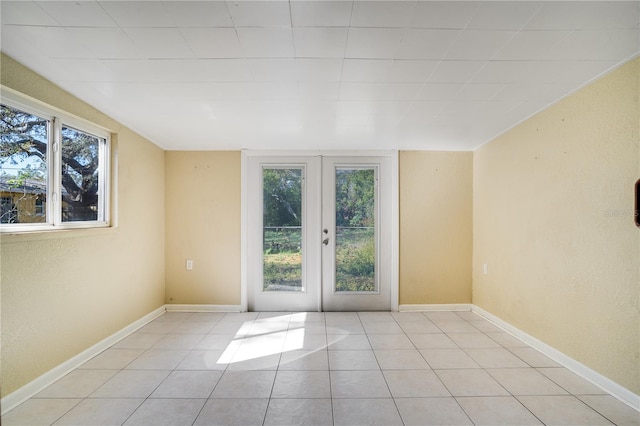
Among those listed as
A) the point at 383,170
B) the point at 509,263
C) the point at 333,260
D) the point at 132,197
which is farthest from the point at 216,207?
the point at 509,263

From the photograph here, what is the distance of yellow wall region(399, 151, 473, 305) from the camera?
3898 millimetres

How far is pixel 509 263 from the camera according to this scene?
3.13m

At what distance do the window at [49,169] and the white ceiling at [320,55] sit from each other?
0.29m

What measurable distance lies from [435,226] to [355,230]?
1007 mm

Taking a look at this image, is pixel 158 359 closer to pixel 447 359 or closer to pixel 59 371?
pixel 59 371

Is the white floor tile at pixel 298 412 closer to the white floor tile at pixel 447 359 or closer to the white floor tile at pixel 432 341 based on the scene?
the white floor tile at pixel 447 359

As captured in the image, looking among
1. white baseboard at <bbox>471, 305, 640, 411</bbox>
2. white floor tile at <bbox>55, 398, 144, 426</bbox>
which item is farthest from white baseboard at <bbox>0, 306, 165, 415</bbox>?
white baseboard at <bbox>471, 305, 640, 411</bbox>

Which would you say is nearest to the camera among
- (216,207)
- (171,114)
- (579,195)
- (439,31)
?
(439,31)

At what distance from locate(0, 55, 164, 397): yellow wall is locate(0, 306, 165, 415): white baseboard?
4 centimetres

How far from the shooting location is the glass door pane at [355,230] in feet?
13.0

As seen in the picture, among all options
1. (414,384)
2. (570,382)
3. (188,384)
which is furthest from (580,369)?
(188,384)

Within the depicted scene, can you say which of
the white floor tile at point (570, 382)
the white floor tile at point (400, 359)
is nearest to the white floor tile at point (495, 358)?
the white floor tile at point (570, 382)

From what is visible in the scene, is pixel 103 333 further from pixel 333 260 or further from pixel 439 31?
pixel 439 31

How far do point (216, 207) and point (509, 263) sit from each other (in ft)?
11.0
